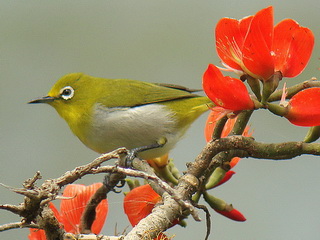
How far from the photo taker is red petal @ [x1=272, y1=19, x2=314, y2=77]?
1198 mm

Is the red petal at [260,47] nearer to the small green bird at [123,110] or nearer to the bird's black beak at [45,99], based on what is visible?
the small green bird at [123,110]

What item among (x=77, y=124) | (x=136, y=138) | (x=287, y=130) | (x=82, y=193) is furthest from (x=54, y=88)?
(x=287, y=130)

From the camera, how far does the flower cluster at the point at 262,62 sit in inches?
45.3

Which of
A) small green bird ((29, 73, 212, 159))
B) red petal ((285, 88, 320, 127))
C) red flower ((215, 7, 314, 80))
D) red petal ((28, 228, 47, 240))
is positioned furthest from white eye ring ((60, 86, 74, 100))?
red petal ((285, 88, 320, 127))

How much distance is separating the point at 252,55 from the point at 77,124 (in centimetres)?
202

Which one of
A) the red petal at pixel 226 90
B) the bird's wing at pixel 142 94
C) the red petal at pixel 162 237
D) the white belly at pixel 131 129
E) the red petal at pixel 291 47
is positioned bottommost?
the white belly at pixel 131 129

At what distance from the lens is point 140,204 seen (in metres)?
1.47

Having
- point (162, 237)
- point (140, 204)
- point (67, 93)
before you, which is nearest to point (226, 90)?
point (162, 237)

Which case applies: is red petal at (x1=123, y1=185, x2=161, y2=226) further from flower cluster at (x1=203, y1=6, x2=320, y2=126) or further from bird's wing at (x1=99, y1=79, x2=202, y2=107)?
bird's wing at (x1=99, y1=79, x2=202, y2=107)

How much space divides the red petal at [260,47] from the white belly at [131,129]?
162 cm

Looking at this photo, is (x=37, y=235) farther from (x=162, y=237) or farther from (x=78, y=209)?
(x=162, y=237)

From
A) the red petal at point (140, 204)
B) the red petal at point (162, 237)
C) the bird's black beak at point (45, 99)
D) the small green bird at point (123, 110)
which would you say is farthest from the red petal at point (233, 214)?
the bird's black beak at point (45, 99)

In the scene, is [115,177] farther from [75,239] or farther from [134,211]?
[75,239]

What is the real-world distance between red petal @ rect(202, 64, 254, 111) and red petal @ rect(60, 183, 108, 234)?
57 cm
